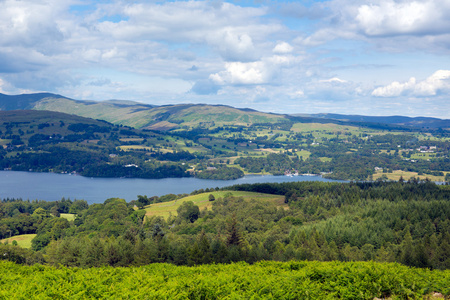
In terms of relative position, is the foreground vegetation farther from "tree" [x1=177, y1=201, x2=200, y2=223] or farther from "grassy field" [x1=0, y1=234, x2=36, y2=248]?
"grassy field" [x1=0, y1=234, x2=36, y2=248]

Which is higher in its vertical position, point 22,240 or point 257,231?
point 257,231

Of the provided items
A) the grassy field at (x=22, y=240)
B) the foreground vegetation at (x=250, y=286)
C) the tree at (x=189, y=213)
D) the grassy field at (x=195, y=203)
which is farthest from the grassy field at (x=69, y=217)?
the foreground vegetation at (x=250, y=286)

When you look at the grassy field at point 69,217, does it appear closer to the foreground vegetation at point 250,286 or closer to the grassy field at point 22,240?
the grassy field at point 22,240

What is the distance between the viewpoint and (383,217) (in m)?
99.9

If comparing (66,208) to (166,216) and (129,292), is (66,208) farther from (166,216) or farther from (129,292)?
(129,292)

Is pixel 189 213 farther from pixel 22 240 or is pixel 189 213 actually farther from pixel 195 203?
pixel 22 240

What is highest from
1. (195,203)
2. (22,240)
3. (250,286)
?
(250,286)

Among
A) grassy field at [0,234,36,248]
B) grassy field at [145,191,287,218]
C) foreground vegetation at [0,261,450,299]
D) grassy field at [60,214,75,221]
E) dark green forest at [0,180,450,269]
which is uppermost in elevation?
foreground vegetation at [0,261,450,299]

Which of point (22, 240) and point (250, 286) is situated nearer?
point (250, 286)

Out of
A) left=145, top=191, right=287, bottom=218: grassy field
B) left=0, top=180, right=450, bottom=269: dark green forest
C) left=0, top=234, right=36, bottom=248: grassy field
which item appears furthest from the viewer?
left=145, top=191, right=287, bottom=218: grassy field

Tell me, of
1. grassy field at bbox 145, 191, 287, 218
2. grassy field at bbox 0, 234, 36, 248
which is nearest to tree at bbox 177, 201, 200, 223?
grassy field at bbox 145, 191, 287, 218

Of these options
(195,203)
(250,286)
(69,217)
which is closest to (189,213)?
(195,203)

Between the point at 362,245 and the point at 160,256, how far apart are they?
4624 centimetres

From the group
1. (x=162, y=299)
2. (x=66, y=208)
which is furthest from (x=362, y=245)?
(x=66, y=208)
